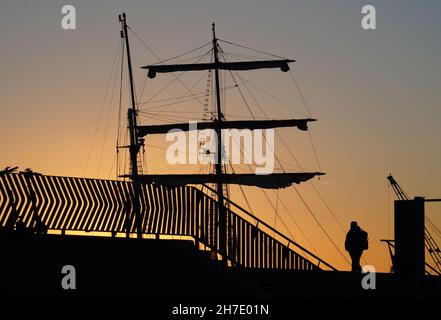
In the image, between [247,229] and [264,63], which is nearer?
[247,229]

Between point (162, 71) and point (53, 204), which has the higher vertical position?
point (162, 71)

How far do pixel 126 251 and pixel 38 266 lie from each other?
2.49 meters

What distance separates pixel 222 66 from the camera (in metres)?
89.2

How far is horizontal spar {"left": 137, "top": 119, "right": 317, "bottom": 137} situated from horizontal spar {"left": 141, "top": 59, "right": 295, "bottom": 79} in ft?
10.7

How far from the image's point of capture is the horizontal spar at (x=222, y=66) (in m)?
88.1

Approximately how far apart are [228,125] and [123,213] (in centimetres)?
5225

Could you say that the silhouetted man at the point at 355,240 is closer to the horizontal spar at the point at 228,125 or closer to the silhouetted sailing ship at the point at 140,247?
the silhouetted sailing ship at the point at 140,247

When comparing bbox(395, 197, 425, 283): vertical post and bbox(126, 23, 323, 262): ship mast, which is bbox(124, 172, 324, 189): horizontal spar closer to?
bbox(126, 23, 323, 262): ship mast

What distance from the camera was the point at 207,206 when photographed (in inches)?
1578
